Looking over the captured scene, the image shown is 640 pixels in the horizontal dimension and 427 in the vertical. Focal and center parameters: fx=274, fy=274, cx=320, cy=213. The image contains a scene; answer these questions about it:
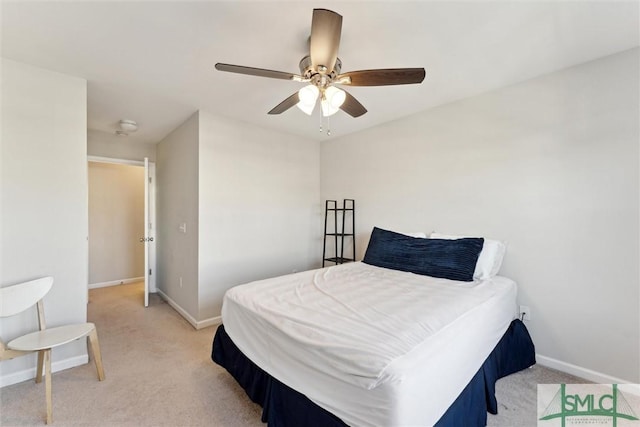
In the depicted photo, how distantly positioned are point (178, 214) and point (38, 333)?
6.02ft

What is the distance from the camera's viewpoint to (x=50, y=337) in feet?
6.40

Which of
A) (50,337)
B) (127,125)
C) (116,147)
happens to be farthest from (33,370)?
(116,147)

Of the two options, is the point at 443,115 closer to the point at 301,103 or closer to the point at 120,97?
the point at 301,103

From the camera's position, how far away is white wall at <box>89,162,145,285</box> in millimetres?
4719

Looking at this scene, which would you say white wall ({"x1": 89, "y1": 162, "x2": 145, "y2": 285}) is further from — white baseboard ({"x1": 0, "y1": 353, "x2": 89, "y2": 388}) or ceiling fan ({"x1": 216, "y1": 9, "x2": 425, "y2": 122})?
ceiling fan ({"x1": 216, "y1": 9, "x2": 425, "y2": 122})

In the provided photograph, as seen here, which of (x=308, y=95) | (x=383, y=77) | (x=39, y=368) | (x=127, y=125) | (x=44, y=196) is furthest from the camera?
(x=127, y=125)

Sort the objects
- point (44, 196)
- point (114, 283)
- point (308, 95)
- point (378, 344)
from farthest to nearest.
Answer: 1. point (114, 283)
2. point (44, 196)
3. point (308, 95)
4. point (378, 344)

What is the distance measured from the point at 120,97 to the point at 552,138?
405 centimetres

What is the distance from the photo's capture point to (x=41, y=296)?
80.7 inches

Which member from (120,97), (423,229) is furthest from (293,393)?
(120,97)

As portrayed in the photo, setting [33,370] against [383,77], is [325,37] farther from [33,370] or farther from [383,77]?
[33,370]

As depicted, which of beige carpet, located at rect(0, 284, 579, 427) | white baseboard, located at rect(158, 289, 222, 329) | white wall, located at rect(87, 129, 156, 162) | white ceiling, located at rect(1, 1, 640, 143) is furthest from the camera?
white wall, located at rect(87, 129, 156, 162)

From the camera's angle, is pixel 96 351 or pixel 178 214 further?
pixel 178 214

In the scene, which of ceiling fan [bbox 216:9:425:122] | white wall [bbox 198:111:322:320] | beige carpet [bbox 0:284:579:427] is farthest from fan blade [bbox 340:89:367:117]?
beige carpet [bbox 0:284:579:427]
